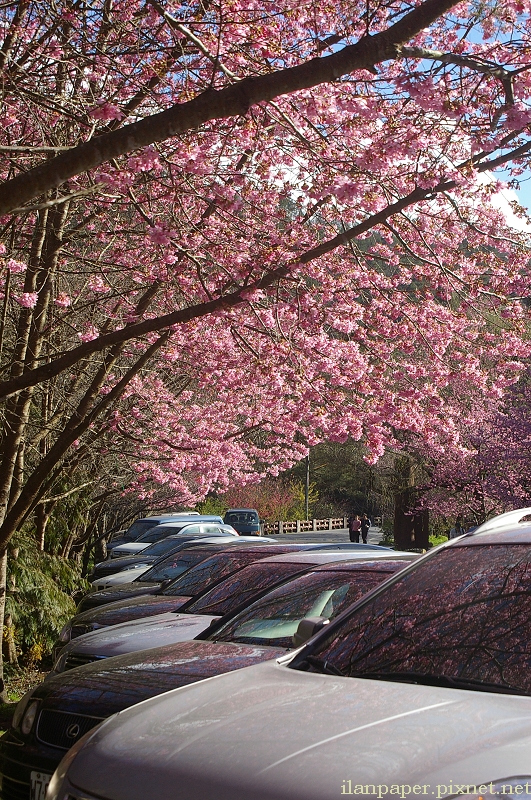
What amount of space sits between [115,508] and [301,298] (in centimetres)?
2289

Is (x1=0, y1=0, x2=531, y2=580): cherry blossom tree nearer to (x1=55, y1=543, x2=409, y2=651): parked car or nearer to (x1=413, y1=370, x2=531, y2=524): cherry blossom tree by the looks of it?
(x1=55, y1=543, x2=409, y2=651): parked car

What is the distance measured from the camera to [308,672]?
A: 3.48 metres

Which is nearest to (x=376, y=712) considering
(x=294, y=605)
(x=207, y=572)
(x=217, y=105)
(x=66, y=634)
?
(x=294, y=605)

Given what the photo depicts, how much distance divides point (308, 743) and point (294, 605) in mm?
3316

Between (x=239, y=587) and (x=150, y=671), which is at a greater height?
(x=239, y=587)

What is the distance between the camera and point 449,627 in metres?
3.36

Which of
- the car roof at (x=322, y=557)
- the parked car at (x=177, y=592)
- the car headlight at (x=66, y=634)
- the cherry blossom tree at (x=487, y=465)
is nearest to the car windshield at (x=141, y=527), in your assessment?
the cherry blossom tree at (x=487, y=465)

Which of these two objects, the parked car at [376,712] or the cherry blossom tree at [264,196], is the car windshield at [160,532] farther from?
the parked car at [376,712]

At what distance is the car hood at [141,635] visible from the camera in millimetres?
6625

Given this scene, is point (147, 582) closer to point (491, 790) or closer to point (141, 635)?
point (141, 635)

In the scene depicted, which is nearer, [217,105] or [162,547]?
[217,105]

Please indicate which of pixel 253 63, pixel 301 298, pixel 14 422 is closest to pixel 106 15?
pixel 253 63

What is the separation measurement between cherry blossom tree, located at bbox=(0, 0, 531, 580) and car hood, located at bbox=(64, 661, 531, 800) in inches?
134

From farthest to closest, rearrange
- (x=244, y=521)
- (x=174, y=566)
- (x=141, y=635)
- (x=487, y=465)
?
(x=244, y=521)
(x=487, y=465)
(x=174, y=566)
(x=141, y=635)
